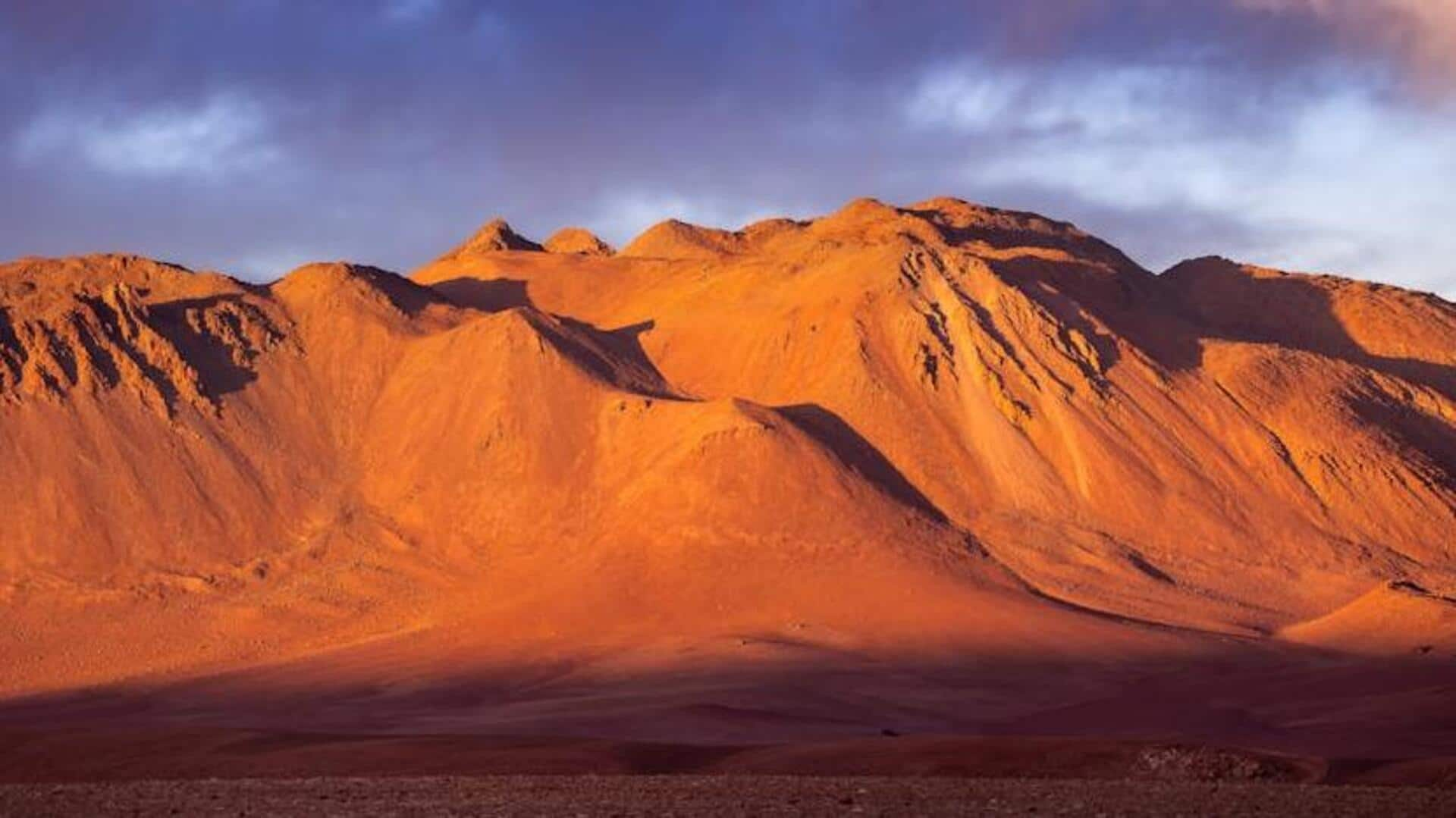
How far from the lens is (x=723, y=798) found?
25.7 meters

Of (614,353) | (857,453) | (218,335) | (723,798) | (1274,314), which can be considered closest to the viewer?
(723,798)

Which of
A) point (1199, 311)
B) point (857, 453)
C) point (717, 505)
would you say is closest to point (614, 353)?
point (857, 453)

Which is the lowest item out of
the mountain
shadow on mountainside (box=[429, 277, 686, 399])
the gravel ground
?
the gravel ground

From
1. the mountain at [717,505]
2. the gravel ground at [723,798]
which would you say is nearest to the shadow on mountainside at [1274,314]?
the mountain at [717,505]

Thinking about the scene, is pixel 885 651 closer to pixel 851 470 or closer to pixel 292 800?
pixel 851 470

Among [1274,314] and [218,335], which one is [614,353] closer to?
[218,335]

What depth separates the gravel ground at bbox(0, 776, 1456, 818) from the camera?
78.1 ft

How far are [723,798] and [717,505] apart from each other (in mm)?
48118

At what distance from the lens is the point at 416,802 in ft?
85.4

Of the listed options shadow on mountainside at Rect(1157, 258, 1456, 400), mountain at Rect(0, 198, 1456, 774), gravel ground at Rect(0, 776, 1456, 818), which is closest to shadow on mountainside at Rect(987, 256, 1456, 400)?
shadow on mountainside at Rect(1157, 258, 1456, 400)

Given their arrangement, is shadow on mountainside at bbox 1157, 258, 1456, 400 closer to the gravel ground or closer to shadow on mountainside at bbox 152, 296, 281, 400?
shadow on mountainside at bbox 152, 296, 281, 400

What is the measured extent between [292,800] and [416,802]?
203 centimetres

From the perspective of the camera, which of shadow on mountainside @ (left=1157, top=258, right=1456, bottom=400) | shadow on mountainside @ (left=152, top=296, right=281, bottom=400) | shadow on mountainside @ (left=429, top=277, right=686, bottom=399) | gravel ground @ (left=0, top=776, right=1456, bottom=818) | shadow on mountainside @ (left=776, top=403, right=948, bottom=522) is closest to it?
gravel ground @ (left=0, top=776, right=1456, bottom=818)

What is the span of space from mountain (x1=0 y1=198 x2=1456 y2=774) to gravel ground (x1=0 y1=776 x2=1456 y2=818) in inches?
738
